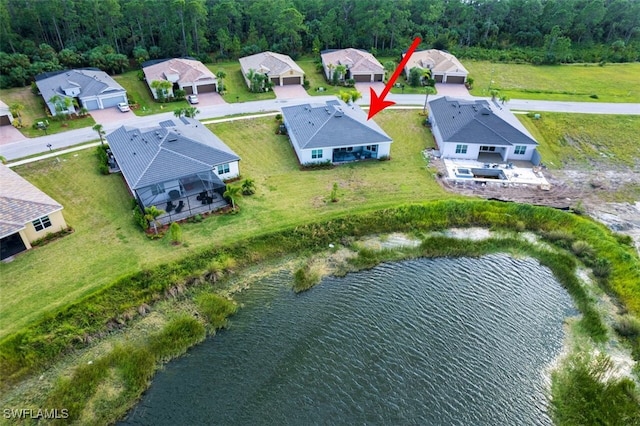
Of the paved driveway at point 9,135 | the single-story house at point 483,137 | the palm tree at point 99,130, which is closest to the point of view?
the palm tree at point 99,130

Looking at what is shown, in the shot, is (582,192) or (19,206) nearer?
(19,206)

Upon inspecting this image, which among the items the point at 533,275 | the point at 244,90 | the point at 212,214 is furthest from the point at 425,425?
the point at 244,90

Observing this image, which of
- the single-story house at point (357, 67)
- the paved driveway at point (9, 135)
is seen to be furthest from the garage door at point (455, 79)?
the paved driveway at point (9, 135)

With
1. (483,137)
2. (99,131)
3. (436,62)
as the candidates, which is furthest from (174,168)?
(436,62)

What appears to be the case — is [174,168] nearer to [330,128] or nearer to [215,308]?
[215,308]

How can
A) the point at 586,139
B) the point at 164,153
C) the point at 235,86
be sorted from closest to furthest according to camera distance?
the point at 164,153 < the point at 586,139 < the point at 235,86

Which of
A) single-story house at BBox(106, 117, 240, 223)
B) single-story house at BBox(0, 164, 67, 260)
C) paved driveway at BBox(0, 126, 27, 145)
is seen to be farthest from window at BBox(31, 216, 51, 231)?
paved driveway at BBox(0, 126, 27, 145)

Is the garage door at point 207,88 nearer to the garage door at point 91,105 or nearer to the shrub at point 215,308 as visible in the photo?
the garage door at point 91,105
